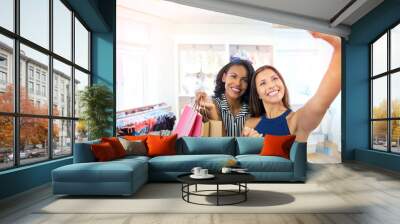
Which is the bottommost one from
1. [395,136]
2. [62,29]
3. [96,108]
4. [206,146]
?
[206,146]

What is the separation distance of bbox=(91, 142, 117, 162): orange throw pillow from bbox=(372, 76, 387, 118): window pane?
611 cm

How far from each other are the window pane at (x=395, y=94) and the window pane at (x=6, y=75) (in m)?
7.07

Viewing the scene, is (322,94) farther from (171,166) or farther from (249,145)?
(171,166)

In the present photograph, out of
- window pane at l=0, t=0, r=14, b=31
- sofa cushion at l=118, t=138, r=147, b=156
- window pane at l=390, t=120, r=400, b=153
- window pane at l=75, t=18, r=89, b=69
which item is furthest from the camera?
window pane at l=390, t=120, r=400, b=153

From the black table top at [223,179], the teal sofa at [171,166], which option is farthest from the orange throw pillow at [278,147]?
the black table top at [223,179]

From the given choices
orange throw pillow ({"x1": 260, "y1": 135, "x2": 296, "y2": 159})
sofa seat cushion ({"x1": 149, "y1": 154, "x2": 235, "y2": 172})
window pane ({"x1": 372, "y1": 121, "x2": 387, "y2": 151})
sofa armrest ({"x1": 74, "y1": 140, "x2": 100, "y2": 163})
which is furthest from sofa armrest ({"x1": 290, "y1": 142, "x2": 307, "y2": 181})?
window pane ({"x1": 372, "y1": 121, "x2": 387, "y2": 151})

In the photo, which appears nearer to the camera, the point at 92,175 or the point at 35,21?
the point at 92,175

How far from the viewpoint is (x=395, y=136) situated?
308 inches

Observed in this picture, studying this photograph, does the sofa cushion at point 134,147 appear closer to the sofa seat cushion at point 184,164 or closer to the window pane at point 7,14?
the sofa seat cushion at point 184,164

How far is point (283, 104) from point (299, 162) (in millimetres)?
3633

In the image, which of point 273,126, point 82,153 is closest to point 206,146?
point 82,153

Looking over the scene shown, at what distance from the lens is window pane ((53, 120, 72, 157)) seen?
6301 millimetres

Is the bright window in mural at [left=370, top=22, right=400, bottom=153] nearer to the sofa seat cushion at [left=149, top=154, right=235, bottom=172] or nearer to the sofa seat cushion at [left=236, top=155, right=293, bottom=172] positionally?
the sofa seat cushion at [left=236, top=155, right=293, bottom=172]

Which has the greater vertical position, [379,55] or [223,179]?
[379,55]
